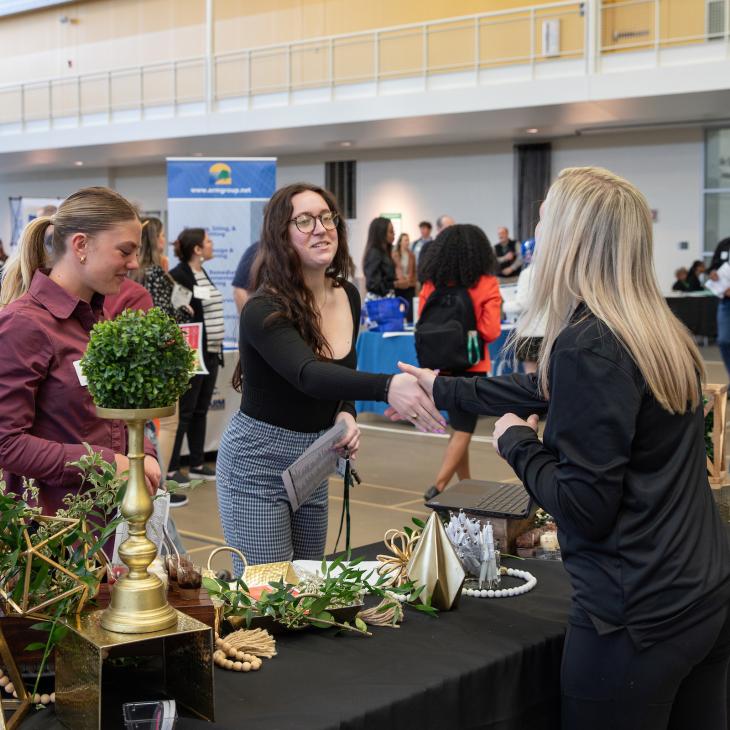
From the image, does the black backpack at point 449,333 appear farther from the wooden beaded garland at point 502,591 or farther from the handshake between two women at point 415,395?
the wooden beaded garland at point 502,591

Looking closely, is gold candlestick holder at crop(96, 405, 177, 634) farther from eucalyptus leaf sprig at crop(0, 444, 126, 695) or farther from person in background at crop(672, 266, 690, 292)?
person in background at crop(672, 266, 690, 292)

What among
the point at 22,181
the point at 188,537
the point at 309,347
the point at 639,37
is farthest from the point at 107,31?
the point at 309,347

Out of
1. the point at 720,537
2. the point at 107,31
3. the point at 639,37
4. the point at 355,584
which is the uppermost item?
the point at 107,31

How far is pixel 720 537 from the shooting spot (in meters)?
1.64

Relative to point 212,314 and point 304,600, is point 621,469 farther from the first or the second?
point 212,314

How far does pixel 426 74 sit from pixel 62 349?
14777 mm

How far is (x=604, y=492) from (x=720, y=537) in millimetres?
278

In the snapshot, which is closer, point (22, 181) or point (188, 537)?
point (188, 537)

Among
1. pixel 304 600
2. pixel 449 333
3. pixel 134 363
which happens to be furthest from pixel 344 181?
pixel 134 363

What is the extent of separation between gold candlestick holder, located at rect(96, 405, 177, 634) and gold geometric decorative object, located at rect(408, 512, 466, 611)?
0.66m

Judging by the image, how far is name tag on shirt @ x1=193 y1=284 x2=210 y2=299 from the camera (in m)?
6.17

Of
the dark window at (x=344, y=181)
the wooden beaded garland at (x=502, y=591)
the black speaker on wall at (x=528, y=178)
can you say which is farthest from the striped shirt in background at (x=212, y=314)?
the dark window at (x=344, y=181)

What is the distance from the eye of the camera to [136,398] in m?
1.28

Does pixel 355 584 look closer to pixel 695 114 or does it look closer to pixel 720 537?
pixel 720 537
